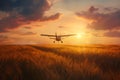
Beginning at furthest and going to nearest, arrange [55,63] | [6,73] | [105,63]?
1. [105,63]
2. [55,63]
3. [6,73]

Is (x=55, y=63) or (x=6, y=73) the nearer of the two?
(x=6, y=73)

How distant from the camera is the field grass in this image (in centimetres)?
361

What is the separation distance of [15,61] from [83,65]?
77cm

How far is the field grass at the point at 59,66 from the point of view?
3605 millimetres

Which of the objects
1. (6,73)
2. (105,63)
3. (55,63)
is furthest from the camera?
(105,63)

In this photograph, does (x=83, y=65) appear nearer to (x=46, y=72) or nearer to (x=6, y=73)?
(x=46, y=72)

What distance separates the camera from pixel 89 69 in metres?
3.78

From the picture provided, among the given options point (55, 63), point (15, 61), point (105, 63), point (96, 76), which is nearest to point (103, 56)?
point (105, 63)

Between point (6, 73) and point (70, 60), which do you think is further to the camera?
point (70, 60)

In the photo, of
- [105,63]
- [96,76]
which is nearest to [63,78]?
[96,76]

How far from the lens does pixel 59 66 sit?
379 centimetres

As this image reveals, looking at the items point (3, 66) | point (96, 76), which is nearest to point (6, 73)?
point (3, 66)

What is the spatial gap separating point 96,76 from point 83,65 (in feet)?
0.63

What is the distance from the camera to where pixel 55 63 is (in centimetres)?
377
